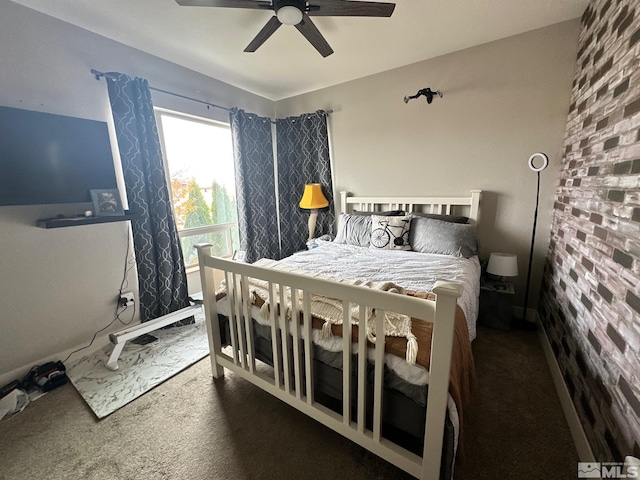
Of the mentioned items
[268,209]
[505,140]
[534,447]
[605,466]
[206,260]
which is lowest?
[534,447]

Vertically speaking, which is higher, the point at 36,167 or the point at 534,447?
the point at 36,167

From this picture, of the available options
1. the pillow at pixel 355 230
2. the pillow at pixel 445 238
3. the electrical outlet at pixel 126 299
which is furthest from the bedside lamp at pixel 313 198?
the electrical outlet at pixel 126 299

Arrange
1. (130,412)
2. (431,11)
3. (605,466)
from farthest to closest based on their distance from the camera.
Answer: (431,11) < (130,412) < (605,466)

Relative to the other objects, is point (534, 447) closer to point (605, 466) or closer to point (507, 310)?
point (605, 466)

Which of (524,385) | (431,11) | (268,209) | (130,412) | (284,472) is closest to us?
(284,472)

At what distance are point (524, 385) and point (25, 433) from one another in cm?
298

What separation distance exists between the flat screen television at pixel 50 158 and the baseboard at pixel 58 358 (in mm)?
1154

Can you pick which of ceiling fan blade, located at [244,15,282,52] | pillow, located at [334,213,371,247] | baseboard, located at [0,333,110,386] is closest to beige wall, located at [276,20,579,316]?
pillow, located at [334,213,371,247]

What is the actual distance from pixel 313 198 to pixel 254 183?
0.80 m

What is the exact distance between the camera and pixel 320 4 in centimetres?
144

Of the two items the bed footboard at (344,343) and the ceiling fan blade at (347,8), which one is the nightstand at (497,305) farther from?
the ceiling fan blade at (347,8)

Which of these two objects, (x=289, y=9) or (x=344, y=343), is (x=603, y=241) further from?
(x=289, y=9)

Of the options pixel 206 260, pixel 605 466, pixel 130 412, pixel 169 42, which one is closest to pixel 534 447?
pixel 605 466

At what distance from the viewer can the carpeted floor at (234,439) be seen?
120 cm
